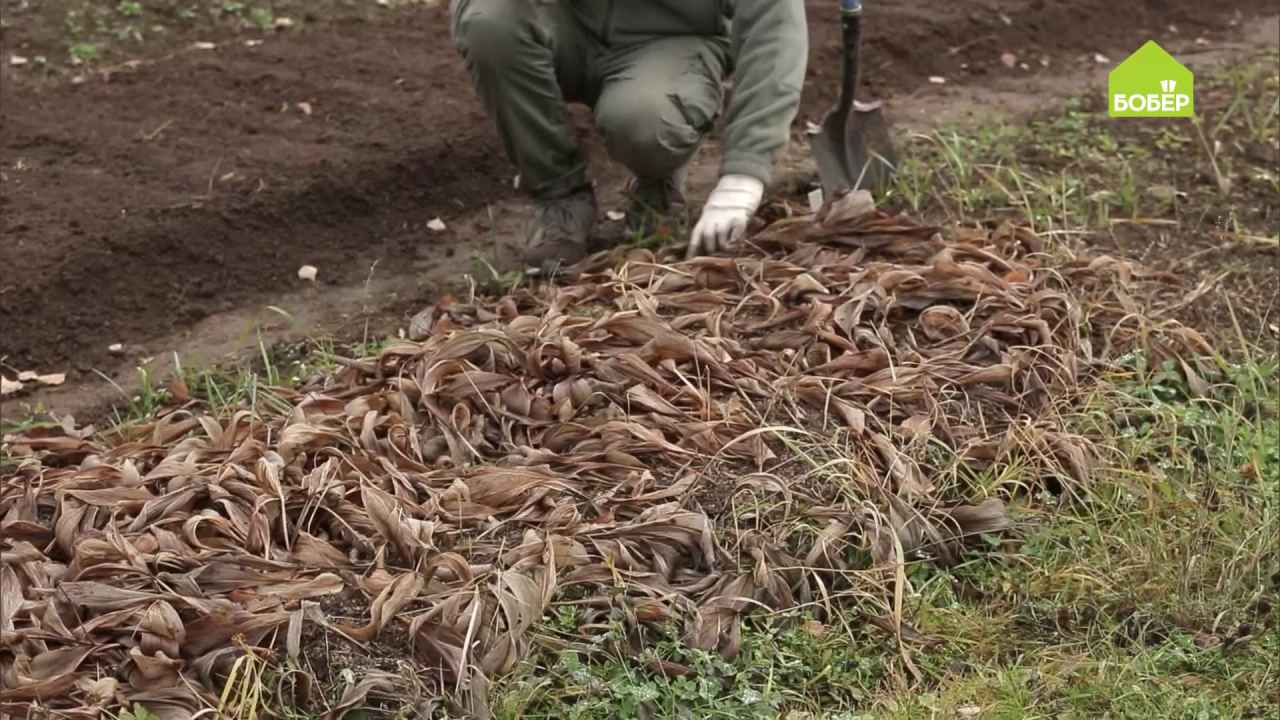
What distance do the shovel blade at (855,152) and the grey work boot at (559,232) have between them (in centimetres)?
63

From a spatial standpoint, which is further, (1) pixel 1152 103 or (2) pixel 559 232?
(1) pixel 1152 103

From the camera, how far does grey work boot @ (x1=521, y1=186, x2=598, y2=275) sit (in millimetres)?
3910

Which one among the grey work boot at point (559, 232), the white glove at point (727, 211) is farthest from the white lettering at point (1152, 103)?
the grey work boot at point (559, 232)

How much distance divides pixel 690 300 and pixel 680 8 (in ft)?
2.74

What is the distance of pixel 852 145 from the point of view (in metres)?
4.13

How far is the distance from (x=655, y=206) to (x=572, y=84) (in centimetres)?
38

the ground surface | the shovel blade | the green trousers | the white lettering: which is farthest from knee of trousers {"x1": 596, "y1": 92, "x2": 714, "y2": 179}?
the white lettering

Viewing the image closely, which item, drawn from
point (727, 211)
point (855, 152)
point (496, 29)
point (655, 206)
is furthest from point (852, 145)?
point (496, 29)

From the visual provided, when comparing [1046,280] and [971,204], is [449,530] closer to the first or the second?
[1046,280]

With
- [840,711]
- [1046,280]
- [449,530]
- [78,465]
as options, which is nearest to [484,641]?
[449,530]

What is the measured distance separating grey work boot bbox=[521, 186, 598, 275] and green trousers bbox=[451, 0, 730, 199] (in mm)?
35

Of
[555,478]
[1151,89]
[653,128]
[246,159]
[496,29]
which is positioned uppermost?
[496,29]

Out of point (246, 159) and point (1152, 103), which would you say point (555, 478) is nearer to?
point (246, 159)

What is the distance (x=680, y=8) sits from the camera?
3.83 metres
